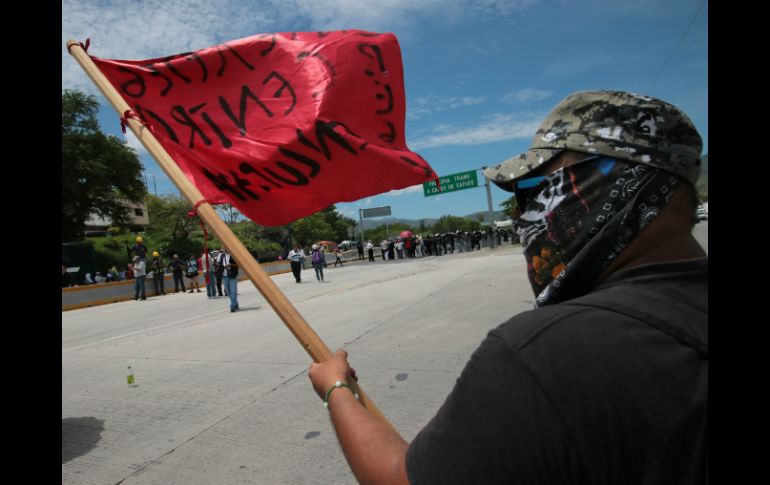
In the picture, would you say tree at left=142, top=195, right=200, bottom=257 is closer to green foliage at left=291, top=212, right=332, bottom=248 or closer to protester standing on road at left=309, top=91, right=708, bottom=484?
green foliage at left=291, top=212, right=332, bottom=248

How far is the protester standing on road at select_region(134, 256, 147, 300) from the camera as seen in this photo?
17203mm

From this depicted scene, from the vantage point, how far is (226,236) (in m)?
2.22

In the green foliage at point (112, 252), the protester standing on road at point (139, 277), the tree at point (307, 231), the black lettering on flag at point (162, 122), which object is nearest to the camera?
the black lettering on flag at point (162, 122)

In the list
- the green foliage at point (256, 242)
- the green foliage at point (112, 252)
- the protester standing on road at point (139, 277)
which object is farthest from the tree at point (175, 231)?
the protester standing on road at point (139, 277)

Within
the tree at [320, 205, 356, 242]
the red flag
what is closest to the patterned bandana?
the red flag

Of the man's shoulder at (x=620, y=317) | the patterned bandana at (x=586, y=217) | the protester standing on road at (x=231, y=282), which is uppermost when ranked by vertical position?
the patterned bandana at (x=586, y=217)

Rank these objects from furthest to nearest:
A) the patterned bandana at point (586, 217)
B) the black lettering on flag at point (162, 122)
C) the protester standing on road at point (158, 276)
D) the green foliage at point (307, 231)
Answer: the green foliage at point (307, 231) → the protester standing on road at point (158, 276) → the black lettering on flag at point (162, 122) → the patterned bandana at point (586, 217)

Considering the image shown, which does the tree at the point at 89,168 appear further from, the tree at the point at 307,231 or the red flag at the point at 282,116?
the red flag at the point at 282,116

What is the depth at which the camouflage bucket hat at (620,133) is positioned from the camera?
116 cm

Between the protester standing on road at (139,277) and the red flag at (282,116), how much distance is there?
16105 mm

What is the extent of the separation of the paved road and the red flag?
165 centimetres
